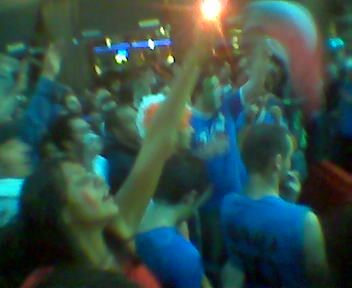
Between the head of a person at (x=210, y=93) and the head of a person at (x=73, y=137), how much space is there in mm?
286

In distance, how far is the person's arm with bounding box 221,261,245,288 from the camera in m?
1.67

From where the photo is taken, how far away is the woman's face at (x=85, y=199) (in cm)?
124

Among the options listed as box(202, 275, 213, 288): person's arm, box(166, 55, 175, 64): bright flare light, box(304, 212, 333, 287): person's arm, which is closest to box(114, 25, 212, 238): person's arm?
box(166, 55, 175, 64): bright flare light

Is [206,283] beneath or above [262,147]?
beneath

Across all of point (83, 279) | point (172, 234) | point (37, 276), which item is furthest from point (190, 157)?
point (83, 279)

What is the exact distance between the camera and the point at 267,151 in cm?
162

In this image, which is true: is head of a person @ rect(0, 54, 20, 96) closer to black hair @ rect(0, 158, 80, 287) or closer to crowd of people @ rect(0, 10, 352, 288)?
crowd of people @ rect(0, 10, 352, 288)

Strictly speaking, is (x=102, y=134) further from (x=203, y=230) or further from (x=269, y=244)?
(x=269, y=244)

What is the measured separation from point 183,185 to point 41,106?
1.35 feet

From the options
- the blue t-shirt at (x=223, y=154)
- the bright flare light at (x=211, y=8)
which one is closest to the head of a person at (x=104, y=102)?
the blue t-shirt at (x=223, y=154)

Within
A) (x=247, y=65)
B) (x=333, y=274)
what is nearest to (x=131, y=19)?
(x=247, y=65)

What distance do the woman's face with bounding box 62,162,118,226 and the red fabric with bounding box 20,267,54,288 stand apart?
0.15 metres

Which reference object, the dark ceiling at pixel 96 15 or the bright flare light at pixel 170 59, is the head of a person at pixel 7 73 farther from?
the bright flare light at pixel 170 59

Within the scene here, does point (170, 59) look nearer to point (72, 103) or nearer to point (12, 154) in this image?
point (72, 103)
